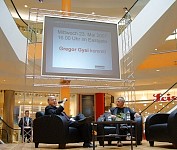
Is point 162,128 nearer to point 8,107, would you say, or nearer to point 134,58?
point 134,58

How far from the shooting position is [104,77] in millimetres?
4629

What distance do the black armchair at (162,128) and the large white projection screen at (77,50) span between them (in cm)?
120

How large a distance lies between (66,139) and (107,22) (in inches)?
86.3

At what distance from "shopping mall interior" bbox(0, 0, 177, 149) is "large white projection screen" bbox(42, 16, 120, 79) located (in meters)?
0.02

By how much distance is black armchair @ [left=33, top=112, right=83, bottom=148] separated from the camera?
17.3 ft

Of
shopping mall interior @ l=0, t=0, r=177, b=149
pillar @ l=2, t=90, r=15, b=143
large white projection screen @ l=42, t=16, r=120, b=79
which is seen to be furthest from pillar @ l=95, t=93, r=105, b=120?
large white projection screen @ l=42, t=16, r=120, b=79

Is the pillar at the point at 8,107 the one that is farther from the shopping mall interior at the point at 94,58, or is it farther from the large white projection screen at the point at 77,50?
the large white projection screen at the point at 77,50

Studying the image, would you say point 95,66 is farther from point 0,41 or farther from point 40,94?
point 40,94

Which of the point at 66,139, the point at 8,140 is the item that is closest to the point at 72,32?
the point at 66,139

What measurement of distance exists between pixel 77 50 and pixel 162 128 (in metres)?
2.10

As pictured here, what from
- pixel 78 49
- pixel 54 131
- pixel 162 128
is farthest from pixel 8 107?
pixel 78 49

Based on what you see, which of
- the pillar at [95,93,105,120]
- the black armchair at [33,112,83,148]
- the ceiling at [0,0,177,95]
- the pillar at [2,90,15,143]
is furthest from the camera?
the pillar at [95,93,105,120]

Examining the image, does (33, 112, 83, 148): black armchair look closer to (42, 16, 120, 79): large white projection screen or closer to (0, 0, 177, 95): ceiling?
(42, 16, 120, 79): large white projection screen

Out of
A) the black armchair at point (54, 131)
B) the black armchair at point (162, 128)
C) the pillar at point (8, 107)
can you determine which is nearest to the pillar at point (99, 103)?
the pillar at point (8, 107)
